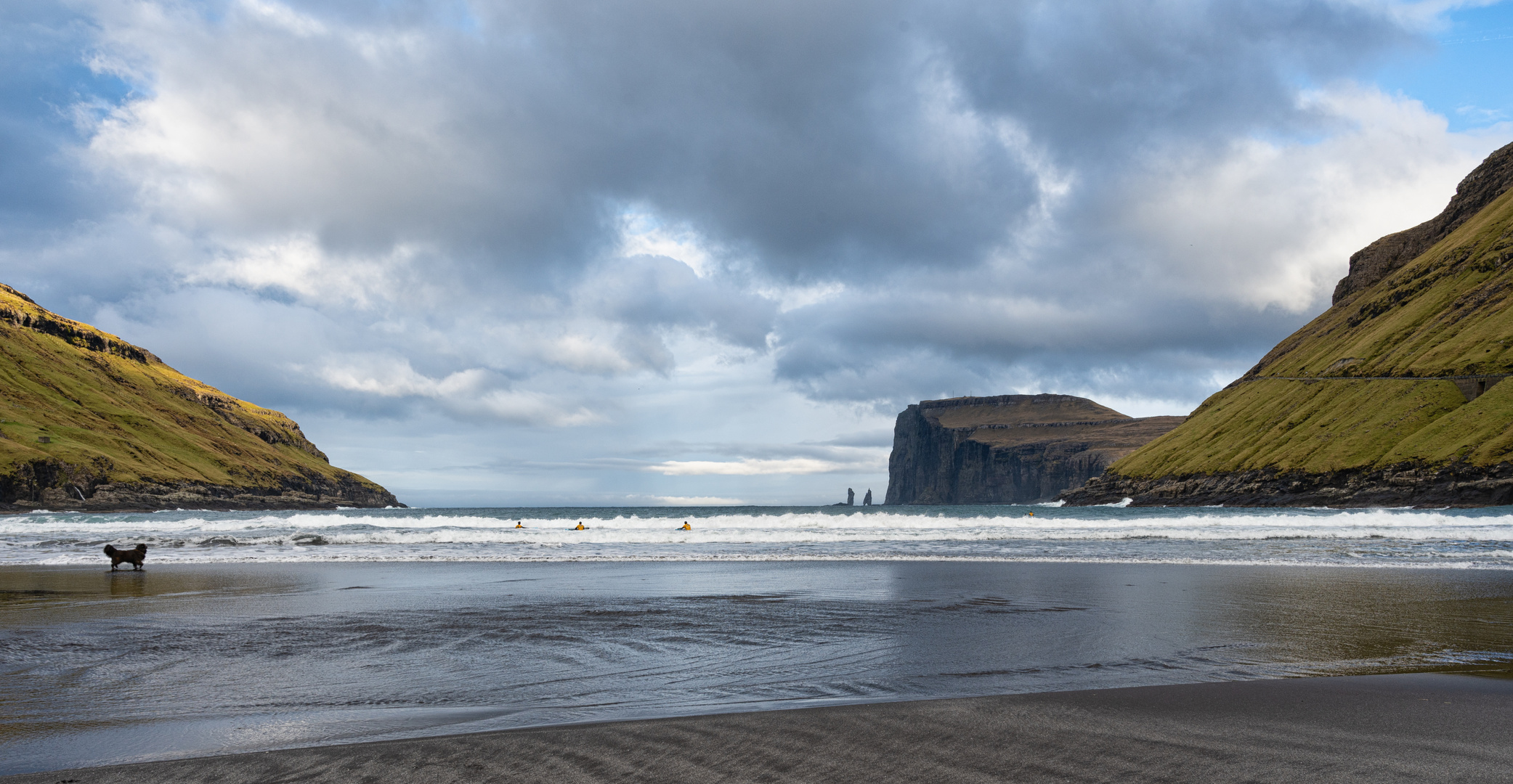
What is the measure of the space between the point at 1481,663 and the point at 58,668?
1416cm

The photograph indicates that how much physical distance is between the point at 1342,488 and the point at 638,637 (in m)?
110

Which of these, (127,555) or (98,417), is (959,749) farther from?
(98,417)

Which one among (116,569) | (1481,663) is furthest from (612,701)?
(116,569)

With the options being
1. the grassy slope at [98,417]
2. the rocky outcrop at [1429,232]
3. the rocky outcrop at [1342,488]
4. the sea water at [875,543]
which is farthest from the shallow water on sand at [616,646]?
the rocky outcrop at [1429,232]

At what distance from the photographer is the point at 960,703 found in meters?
5.53

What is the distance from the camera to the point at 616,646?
28.6ft

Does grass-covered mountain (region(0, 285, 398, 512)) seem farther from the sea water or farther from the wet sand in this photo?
the wet sand

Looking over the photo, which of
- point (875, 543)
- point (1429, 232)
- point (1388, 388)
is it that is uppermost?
point (1429, 232)

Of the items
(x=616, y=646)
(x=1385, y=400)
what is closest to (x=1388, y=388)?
(x=1385, y=400)

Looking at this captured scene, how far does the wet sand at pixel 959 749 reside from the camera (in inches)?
157

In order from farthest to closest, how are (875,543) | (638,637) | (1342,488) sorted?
(1342,488)
(875,543)
(638,637)

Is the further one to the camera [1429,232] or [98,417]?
[98,417]

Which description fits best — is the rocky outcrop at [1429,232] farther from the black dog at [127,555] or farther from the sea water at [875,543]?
the black dog at [127,555]

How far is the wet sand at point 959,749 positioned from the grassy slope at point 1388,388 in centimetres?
9895
